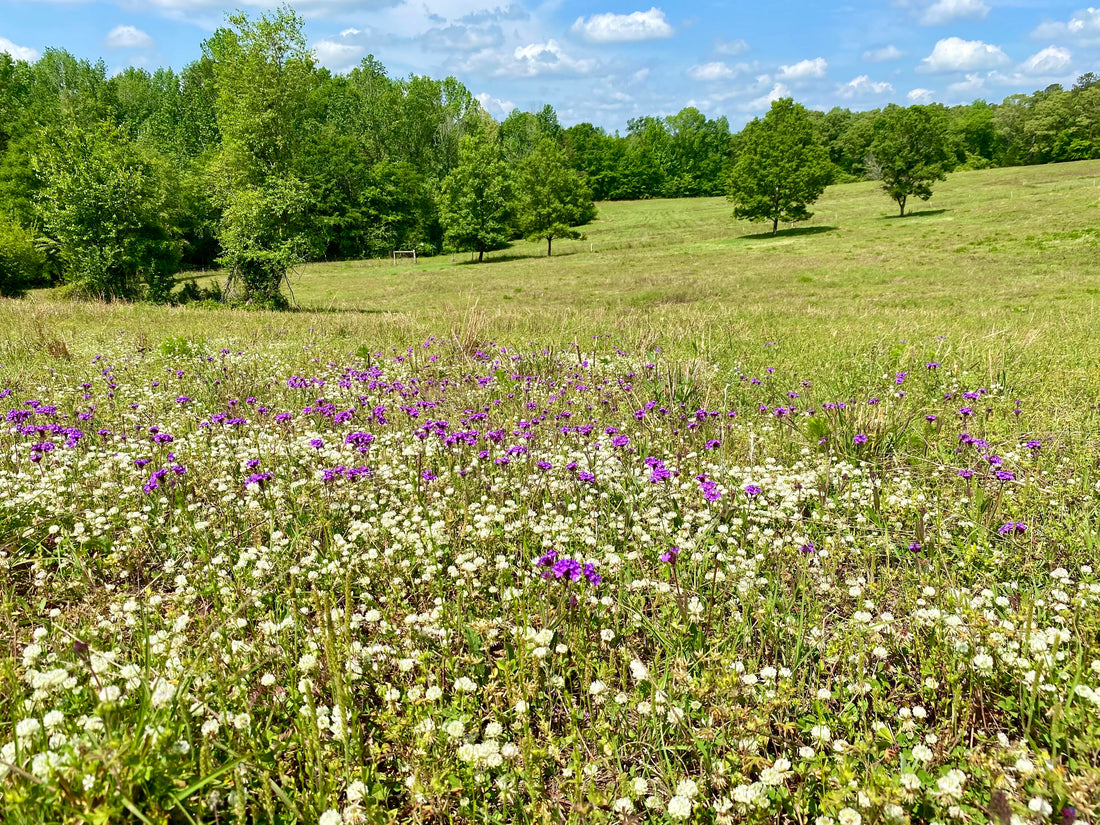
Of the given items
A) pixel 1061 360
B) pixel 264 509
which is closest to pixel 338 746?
pixel 264 509

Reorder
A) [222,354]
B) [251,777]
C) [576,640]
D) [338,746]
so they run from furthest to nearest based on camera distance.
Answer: [222,354] → [576,640] → [338,746] → [251,777]

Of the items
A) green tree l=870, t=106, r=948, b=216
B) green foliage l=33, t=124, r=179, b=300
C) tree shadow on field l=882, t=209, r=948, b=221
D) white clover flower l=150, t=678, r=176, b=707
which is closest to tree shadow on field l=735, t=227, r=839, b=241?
tree shadow on field l=882, t=209, r=948, b=221

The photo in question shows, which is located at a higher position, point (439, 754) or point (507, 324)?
point (507, 324)

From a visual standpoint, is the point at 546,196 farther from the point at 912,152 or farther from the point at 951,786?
the point at 951,786

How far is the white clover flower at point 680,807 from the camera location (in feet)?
6.32

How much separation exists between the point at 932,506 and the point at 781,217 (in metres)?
58.4

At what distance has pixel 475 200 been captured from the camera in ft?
198

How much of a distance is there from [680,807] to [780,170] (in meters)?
61.9

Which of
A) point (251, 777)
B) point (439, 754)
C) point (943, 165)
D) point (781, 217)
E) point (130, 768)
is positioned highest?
point (943, 165)

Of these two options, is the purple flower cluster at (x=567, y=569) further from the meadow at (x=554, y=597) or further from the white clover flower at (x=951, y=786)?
the white clover flower at (x=951, y=786)

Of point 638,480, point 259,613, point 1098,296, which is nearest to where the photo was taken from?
point 259,613

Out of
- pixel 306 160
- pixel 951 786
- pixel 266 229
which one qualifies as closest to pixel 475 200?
pixel 306 160

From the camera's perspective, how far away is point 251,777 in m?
2.14

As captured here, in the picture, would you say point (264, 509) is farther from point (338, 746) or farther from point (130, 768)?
point (130, 768)
